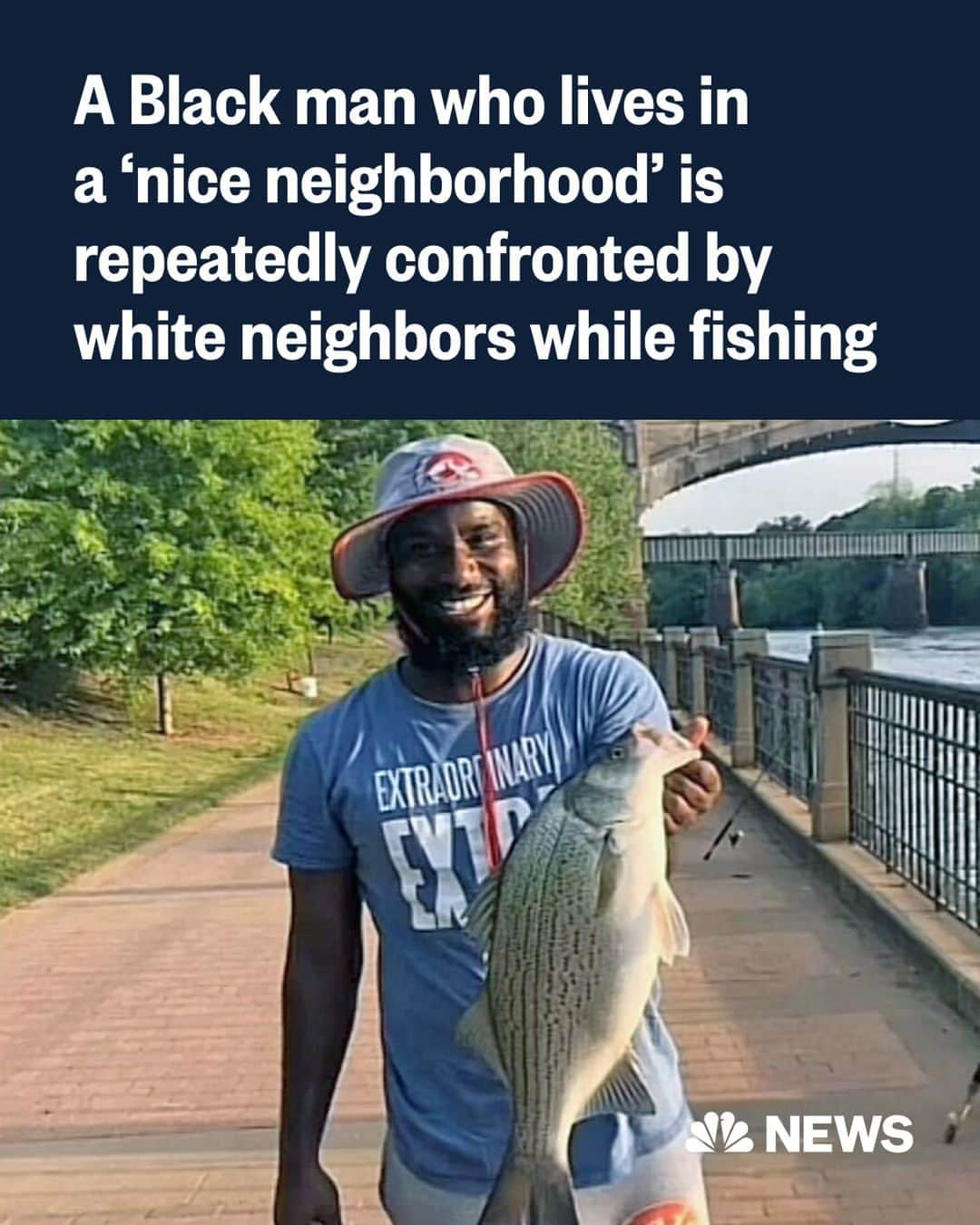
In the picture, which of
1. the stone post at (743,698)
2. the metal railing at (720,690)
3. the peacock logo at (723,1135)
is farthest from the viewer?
the metal railing at (720,690)

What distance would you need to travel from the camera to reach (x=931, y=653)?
724 cm

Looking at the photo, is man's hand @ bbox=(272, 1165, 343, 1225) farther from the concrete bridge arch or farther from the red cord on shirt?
the concrete bridge arch

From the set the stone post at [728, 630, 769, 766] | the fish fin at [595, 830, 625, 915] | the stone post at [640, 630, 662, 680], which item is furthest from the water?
the stone post at [640, 630, 662, 680]

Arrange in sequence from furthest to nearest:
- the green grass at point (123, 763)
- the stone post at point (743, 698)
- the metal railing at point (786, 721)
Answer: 1. the stone post at point (743, 698)
2. the green grass at point (123, 763)
3. the metal railing at point (786, 721)

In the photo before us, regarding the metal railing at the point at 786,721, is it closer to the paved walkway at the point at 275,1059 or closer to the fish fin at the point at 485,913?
the paved walkway at the point at 275,1059

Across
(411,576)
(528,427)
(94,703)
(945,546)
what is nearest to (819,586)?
(945,546)

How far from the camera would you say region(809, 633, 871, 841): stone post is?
26.5 feet

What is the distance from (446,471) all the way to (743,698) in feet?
32.6

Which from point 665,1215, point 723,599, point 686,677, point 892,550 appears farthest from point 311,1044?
point 686,677

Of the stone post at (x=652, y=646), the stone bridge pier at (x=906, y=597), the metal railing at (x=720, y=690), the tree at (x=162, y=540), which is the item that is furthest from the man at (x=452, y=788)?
the stone post at (x=652, y=646)

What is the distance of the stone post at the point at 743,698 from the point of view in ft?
38.1

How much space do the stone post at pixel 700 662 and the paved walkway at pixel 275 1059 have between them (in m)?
5.34

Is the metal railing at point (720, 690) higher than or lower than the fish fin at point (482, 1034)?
lower

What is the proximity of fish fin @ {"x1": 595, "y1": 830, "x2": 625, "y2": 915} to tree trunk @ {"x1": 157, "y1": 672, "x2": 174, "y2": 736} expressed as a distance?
1641 cm
